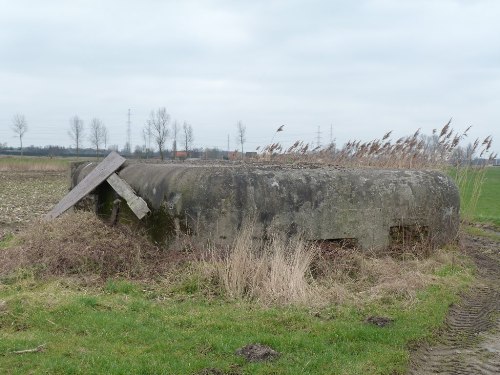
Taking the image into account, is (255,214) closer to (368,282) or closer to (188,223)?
(188,223)

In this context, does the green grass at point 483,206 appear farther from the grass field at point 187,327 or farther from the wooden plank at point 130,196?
the wooden plank at point 130,196

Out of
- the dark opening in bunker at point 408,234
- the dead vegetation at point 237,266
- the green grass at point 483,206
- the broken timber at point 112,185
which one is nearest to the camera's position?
the dead vegetation at point 237,266

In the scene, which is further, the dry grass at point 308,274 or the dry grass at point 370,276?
the dry grass at point 370,276

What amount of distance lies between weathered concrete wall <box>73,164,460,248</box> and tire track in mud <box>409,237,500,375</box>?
140cm

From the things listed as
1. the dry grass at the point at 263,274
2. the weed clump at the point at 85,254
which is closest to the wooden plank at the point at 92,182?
the weed clump at the point at 85,254

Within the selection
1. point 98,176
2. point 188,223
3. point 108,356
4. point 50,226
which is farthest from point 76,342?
point 98,176

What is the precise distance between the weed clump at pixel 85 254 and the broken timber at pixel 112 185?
14.4 inches

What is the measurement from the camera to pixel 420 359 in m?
4.34

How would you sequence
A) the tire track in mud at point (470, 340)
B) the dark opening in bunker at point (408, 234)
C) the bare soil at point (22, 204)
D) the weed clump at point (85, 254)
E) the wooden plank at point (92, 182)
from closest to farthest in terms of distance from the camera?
1. the tire track in mud at point (470, 340)
2. the weed clump at point (85, 254)
3. the dark opening in bunker at point (408, 234)
4. the wooden plank at point (92, 182)
5. the bare soil at point (22, 204)

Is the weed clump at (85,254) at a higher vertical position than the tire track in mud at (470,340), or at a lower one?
higher

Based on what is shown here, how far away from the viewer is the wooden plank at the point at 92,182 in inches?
320

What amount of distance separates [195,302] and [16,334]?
5.53 ft

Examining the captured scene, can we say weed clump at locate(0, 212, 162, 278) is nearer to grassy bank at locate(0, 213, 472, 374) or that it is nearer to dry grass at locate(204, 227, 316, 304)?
grassy bank at locate(0, 213, 472, 374)

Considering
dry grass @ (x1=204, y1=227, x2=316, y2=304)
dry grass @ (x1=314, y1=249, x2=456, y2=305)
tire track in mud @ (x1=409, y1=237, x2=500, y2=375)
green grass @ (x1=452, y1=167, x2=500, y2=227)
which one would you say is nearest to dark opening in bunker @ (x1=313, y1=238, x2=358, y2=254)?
dry grass @ (x1=314, y1=249, x2=456, y2=305)
